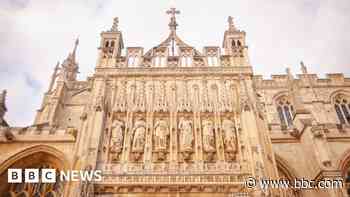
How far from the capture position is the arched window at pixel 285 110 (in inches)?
866

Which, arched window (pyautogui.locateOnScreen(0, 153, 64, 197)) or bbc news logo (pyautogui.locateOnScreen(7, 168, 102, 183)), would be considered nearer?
arched window (pyautogui.locateOnScreen(0, 153, 64, 197))

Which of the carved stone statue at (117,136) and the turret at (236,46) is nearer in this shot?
the carved stone statue at (117,136)

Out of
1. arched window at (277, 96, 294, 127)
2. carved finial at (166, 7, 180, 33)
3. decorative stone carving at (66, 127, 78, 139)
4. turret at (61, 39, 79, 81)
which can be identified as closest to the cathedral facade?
decorative stone carving at (66, 127, 78, 139)

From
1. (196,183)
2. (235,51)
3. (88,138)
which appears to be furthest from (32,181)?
(235,51)

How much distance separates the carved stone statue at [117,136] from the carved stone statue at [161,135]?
1.44 meters

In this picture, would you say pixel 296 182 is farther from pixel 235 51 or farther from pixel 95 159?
pixel 95 159

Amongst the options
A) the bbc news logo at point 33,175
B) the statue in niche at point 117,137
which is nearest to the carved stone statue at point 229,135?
the statue in niche at point 117,137

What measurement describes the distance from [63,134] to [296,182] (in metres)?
11.4

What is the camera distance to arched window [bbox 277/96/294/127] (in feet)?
72.2

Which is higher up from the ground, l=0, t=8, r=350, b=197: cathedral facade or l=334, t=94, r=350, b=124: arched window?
l=334, t=94, r=350, b=124: arched window

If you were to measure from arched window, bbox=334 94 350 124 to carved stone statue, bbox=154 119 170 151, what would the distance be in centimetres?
1806

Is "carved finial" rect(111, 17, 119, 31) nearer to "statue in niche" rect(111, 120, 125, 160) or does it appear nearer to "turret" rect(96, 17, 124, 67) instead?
"turret" rect(96, 17, 124, 67)

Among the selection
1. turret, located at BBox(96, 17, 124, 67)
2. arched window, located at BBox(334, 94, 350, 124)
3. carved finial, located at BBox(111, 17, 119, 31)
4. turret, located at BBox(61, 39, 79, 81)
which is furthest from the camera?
turret, located at BBox(61, 39, 79, 81)

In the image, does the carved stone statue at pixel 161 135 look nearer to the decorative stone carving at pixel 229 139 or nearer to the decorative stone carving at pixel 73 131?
the decorative stone carving at pixel 229 139
